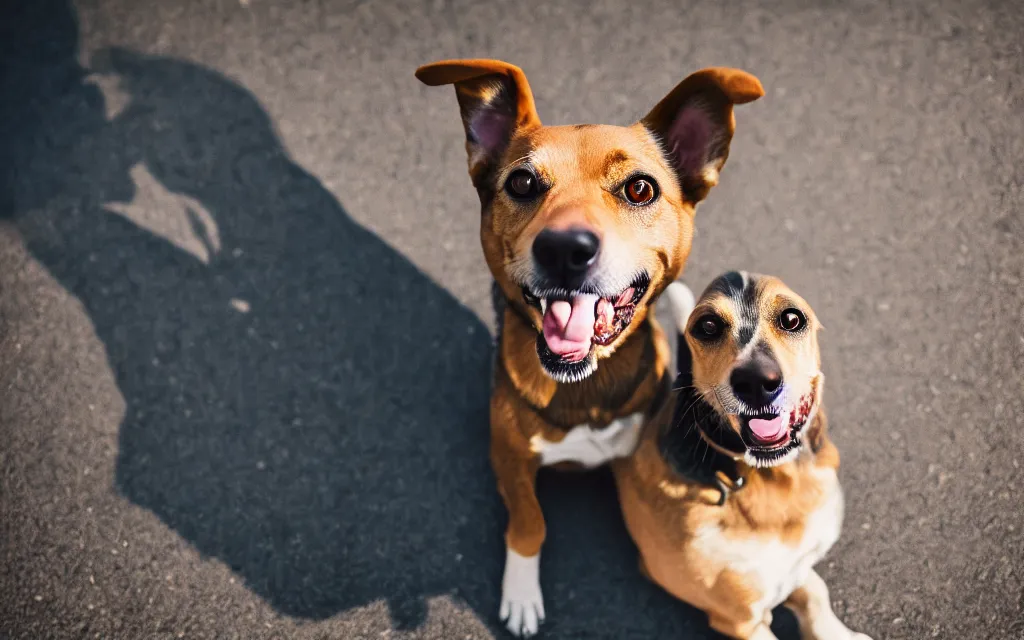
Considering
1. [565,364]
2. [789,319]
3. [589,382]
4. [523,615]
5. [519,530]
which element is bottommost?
[523,615]

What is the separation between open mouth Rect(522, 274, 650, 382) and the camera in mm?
2404

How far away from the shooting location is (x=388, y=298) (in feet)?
12.4

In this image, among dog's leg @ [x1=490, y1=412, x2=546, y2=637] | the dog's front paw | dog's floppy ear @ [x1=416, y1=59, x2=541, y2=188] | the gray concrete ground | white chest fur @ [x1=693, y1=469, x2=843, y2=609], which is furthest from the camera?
the gray concrete ground

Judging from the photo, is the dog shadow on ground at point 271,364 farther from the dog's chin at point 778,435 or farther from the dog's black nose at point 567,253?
the dog's black nose at point 567,253

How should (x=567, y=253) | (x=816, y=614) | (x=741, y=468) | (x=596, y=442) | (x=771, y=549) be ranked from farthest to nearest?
(x=816, y=614) < (x=596, y=442) < (x=771, y=549) < (x=741, y=468) < (x=567, y=253)

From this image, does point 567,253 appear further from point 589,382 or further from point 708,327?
point 589,382

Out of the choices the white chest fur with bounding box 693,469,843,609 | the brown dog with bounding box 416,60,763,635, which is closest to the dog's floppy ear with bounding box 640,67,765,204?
the brown dog with bounding box 416,60,763,635

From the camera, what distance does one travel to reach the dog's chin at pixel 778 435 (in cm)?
222

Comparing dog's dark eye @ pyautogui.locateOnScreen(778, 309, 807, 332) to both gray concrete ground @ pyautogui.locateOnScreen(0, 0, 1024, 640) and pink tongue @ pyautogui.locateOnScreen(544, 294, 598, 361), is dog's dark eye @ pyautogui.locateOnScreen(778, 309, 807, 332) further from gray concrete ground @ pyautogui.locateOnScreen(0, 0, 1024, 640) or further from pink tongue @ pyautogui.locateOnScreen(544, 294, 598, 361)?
gray concrete ground @ pyautogui.locateOnScreen(0, 0, 1024, 640)

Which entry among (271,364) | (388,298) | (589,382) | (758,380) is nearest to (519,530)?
(589,382)

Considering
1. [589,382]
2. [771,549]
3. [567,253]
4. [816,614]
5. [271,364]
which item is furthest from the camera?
[271,364]

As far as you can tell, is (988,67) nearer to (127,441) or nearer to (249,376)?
(249,376)

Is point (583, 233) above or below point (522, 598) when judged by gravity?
above

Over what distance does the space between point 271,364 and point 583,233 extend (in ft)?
6.75
